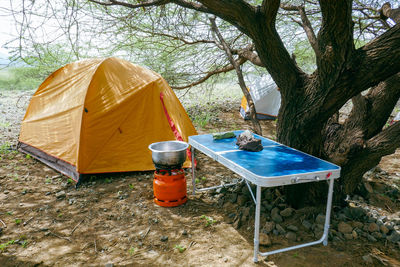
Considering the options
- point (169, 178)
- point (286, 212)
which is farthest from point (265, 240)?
point (169, 178)

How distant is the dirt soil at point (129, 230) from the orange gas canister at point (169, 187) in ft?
0.32

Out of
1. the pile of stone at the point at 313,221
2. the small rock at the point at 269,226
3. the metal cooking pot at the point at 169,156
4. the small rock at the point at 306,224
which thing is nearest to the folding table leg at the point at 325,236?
the pile of stone at the point at 313,221

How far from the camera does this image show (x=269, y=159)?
289 cm

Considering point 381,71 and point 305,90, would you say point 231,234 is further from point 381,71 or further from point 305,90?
point 381,71

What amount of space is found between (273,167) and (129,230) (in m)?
1.69

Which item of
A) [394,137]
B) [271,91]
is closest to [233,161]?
[394,137]

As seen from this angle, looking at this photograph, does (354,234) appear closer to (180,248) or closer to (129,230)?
(180,248)

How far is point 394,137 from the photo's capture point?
3.20 metres

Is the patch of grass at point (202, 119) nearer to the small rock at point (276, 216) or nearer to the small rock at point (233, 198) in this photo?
the small rock at point (233, 198)

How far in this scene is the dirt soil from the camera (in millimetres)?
2740

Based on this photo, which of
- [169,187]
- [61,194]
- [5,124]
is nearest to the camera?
[169,187]

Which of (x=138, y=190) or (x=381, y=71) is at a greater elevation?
(x=381, y=71)

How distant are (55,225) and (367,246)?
319 cm

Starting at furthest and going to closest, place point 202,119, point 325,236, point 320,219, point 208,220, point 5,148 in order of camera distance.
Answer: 1. point 202,119
2. point 5,148
3. point 208,220
4. point 320,219
5. point 325,236
